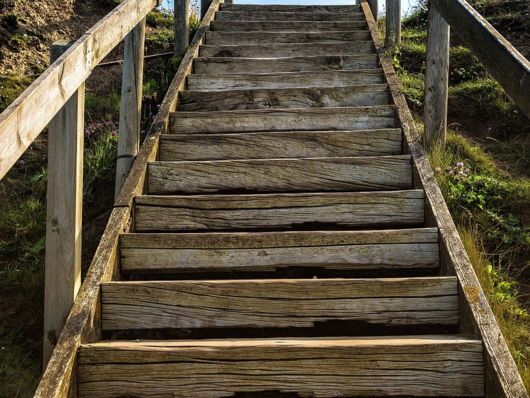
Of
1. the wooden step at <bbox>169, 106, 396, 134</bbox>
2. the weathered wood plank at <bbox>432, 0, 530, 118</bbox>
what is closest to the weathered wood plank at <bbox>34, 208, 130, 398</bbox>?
the wooden step at <bbox>169, 106, 396, 134</bbox>

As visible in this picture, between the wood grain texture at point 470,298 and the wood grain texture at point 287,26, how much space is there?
251 centimetres

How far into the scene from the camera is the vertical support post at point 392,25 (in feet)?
18.6

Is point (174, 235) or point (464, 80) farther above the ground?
point (464, 80)

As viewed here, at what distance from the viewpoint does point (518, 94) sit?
6.44 feet

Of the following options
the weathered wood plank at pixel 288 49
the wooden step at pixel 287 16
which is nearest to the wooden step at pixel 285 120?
the weathered wood plank at pixel 288 49

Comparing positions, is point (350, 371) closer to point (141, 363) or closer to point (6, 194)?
point (141, 363)

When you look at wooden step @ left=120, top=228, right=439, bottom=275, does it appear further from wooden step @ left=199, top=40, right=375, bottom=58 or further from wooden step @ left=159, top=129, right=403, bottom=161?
wooden step @ left=199, top=40, right=375, bottom=58

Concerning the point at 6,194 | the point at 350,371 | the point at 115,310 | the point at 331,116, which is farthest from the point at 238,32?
the point at 350,371

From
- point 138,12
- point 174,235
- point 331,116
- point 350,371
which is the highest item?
point 138,12

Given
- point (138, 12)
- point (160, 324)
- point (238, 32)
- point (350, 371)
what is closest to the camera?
point (350, 371)

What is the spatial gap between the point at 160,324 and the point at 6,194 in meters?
2.06

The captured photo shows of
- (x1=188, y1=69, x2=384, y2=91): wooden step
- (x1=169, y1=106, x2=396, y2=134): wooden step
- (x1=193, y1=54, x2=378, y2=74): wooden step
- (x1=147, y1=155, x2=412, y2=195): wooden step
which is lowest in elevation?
(x1=147, y1=155, x2=412, y2=195): wooden step

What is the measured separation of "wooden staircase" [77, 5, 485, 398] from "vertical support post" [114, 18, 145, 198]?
7.9 inches

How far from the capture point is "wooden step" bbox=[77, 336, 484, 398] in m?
2.20
